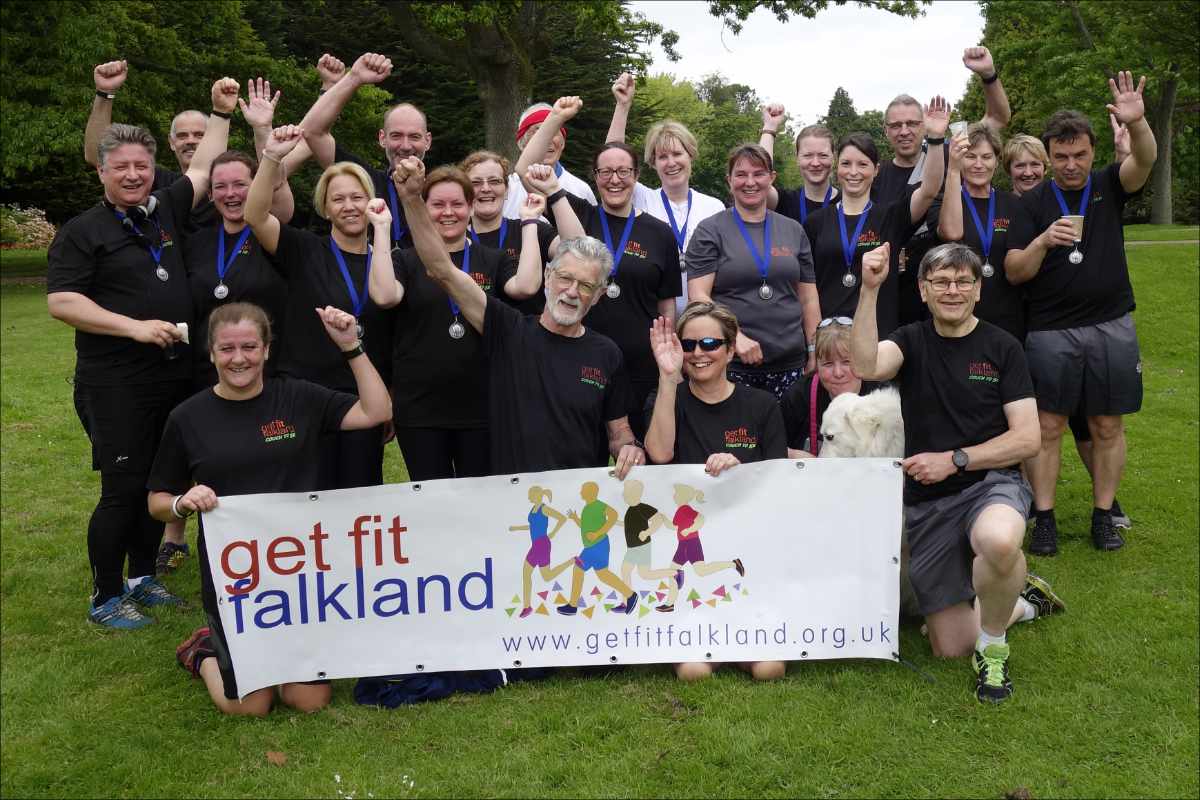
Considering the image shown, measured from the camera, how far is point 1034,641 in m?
5.68

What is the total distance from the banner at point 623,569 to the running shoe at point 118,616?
169cm

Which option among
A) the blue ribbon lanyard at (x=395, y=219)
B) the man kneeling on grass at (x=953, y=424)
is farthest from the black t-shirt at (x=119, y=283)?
the man kneeling on grass at (x=953, y=424)

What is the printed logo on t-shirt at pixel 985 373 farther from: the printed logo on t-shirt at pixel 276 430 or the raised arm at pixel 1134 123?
the printed logo on t-shirt at pixel 276 430

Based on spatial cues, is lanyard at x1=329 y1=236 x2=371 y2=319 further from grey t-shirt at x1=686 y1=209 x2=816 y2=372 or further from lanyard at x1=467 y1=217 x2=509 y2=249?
grey t-shirt at x1=686 y1=209 x2=816 y2=372

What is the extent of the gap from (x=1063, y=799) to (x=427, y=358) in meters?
3.49

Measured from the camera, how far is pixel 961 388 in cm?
537

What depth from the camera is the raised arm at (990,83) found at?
6.70 meters

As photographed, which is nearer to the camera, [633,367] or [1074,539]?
[633,367]

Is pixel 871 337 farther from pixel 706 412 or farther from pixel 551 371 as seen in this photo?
pixel 551 371

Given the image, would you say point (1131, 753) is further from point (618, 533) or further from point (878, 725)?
point (618, 533)

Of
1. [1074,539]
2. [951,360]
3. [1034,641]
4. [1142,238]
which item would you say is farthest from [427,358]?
[1142,238]

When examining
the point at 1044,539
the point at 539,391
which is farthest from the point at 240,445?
the point at 1044,539

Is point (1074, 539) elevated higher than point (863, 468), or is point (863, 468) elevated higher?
point (863, 468)

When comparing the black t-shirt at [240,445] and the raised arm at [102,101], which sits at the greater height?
the raised arm at [102,101]
